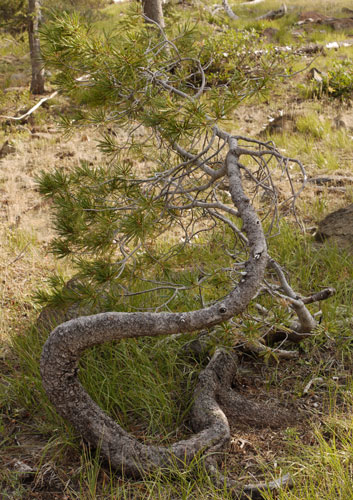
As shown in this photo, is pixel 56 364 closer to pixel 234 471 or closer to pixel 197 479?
pixel 197 479

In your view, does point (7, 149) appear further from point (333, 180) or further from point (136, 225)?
point (136, 225)

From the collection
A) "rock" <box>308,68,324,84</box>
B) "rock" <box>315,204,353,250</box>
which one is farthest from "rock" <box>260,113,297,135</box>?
"rock" <box>315,204,353,250</box>

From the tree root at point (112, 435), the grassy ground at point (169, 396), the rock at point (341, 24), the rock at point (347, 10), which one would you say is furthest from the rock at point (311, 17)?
the tree root at point (112, 435)

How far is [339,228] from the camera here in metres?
4.51

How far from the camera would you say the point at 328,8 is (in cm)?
1507

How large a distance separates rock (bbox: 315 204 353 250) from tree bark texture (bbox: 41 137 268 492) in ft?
6.96

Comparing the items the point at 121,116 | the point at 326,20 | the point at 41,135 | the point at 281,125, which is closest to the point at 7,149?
the point at 41,135

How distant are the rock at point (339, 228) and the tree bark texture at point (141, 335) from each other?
6.96 ft

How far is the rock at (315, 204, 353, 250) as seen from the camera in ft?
14.4

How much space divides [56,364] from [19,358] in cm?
113

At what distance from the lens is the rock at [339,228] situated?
14.4ft

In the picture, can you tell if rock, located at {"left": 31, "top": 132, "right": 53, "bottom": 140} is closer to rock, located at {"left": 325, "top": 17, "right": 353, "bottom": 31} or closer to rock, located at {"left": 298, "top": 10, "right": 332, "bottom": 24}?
rock, located at {"left": 298, "top": 10, "right": 332, "bottom": 24}

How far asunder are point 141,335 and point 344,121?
6.31 meters

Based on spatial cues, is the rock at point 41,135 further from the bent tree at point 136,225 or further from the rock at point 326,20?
the rock at point 326,20
